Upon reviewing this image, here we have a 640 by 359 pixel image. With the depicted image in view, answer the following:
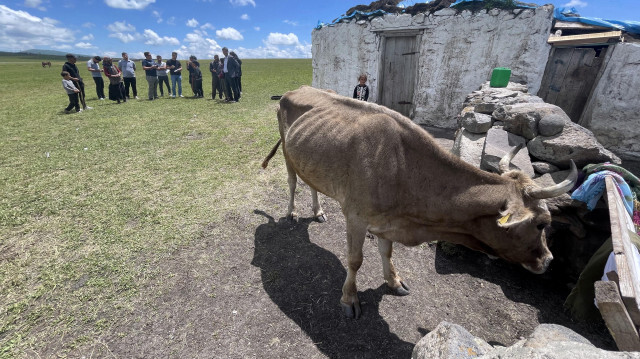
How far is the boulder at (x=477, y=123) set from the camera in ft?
17.3

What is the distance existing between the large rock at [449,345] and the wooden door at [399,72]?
9.60 metres

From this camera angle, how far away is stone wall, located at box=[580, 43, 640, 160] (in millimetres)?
6969

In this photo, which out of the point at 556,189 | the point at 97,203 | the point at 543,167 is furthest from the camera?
the point at 97,203

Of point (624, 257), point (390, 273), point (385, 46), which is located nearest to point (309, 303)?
point (390, 273)

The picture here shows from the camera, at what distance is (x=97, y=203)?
5508 mm

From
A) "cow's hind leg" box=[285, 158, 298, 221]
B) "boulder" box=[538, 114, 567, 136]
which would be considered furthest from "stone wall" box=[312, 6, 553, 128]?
Result: "cow's hind leg" box=[285, 158, 298, 221]

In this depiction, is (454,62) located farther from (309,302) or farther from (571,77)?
(309,302)

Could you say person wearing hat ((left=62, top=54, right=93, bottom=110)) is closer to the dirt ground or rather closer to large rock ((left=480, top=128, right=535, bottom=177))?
the dirt ground

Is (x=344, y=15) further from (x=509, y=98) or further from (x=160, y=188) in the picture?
(x=160, y=188)

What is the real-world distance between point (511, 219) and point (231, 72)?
620 inches

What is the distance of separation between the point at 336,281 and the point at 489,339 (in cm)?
185

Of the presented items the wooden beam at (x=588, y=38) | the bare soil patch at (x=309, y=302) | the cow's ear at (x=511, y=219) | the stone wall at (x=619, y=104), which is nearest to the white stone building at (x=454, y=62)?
the stone wall at (x=619, y=104)

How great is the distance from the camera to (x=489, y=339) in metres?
3.19

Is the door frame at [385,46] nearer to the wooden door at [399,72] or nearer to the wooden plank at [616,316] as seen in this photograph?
the wooden door at [399,72]
